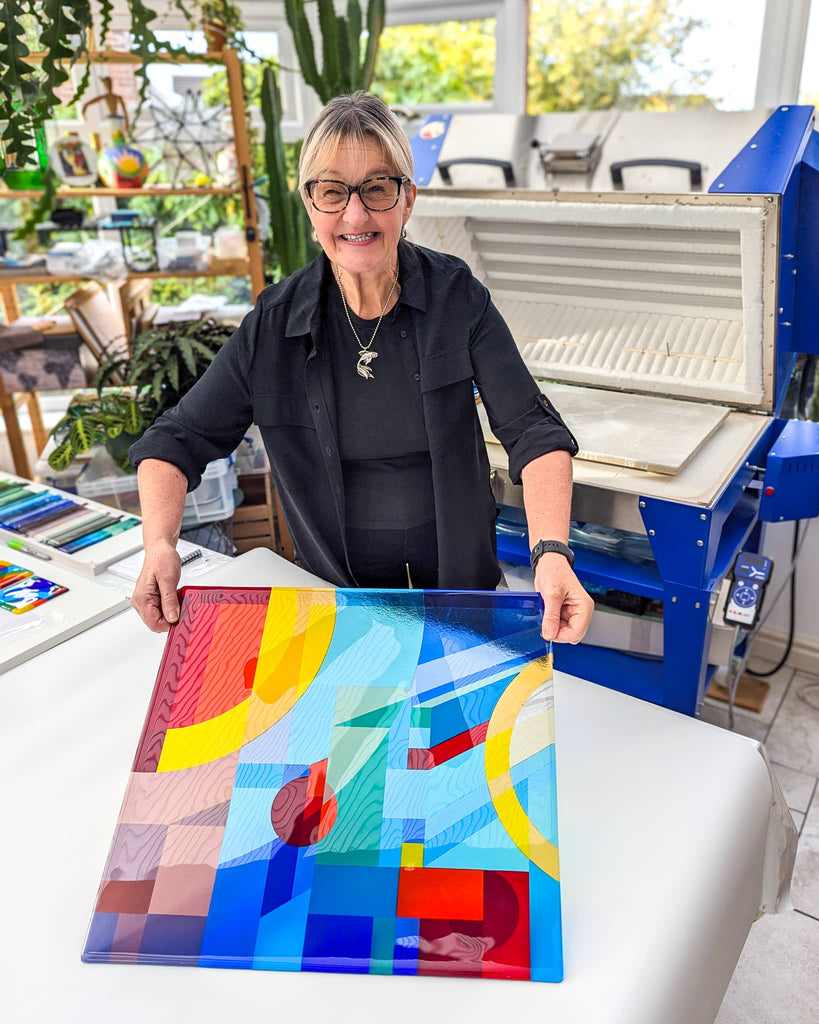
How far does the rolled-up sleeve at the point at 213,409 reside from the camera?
1177 millimetres

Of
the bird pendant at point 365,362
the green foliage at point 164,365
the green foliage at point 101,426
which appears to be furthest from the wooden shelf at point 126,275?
the bird pendant at point 365,362

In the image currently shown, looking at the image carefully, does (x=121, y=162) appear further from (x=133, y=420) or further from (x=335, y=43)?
(x=133, y=420)

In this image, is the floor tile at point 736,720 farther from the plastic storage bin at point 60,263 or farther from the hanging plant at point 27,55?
the plastic storage bin at point 60,263

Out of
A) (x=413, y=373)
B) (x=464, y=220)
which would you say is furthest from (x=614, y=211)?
(x=413, y=373)

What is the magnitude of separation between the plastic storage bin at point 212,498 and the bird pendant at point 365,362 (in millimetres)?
716

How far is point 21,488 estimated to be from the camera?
1.67 metres

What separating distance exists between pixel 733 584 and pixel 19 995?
1.28 m

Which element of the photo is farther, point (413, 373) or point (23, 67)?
point (23, 67)

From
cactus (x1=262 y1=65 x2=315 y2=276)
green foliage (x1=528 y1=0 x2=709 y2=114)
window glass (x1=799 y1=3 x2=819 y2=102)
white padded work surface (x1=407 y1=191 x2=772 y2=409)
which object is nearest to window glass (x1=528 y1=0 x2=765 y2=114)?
green foliage (x1=528 y1=0 x2=709 y2=114)

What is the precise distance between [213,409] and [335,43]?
6.05 feet

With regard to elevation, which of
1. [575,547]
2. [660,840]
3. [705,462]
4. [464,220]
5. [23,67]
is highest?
[23,67]

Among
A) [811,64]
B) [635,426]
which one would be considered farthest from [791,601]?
[811,64]

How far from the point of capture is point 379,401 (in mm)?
1228

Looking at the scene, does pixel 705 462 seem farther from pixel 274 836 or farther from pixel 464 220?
pixel 274 836
